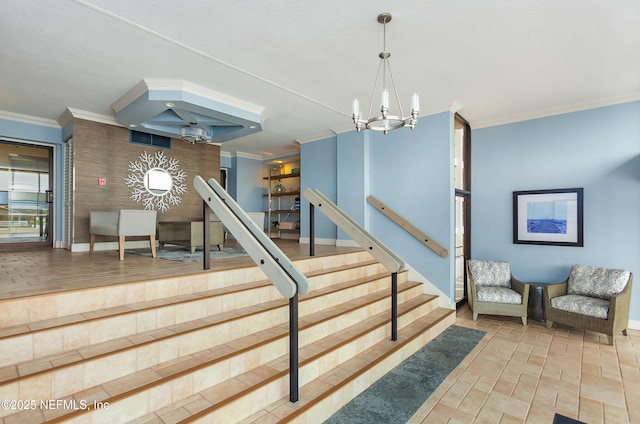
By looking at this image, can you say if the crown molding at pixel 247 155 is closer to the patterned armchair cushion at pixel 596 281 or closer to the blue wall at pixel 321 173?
the blue wall at pixel 321 173

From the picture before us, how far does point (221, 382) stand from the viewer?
7.27 ft

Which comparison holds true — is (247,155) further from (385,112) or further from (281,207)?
(385,112)

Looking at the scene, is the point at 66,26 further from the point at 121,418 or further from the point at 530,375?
the point at 530,375

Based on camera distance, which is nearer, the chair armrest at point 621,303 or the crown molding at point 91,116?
the chair armrest at point 621,303

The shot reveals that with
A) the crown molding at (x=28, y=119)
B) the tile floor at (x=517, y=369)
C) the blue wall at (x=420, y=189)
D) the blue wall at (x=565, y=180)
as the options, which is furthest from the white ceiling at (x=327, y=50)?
the tile floor at (x=517, y=369)

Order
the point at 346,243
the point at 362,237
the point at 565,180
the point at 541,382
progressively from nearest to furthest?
the point at 541,382
the point at 362,237
the point at 565,180
the point at 346,243

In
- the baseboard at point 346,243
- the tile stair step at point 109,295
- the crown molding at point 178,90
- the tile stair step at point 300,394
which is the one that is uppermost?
the crown molding at point 178,90

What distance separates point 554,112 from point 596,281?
2580mm

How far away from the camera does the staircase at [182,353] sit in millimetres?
1797

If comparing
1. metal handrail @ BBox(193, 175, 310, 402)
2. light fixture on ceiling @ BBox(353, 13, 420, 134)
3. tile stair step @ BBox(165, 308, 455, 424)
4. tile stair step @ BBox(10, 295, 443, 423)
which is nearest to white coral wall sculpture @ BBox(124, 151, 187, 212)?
metal handrail @ BBox(193, 175, 310, 402)

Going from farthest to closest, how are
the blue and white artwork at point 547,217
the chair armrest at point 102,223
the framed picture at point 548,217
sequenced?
the chair armrest at point 102,223 → the blue and white artwork at point 547,217 → the framed picture at point 548,217

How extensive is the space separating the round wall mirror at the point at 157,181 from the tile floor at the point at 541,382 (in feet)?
20.3

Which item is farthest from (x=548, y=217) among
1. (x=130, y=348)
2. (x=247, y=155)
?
(x=247, y=155)

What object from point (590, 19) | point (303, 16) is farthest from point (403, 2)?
point (590, 19)
